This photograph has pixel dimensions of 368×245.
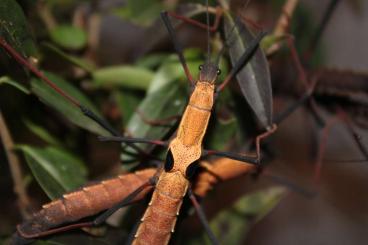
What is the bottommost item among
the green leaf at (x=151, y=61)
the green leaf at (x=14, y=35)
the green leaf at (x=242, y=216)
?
the green leaf at (x=242, y=216)

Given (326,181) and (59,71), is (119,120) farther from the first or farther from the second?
(326,181)

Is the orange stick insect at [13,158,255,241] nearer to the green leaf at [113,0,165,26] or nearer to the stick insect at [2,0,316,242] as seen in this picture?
the stick insect at [2,0,316,242]

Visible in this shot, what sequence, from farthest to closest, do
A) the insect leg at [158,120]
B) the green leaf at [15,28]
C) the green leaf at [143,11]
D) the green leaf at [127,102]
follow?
the green leaf at [143,11] → the green leaf at [127,102] → the insect leg at [158,120] → the green leaf at [15,28]

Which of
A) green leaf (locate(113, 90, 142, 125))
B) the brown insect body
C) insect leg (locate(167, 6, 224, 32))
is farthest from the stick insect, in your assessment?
green leaf (locate(113, 90, 142, 125))

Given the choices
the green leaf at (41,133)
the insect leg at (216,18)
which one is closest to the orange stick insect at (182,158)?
the insect leg at (216,18)

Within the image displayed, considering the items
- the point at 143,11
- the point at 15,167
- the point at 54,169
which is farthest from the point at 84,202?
the point at 143,11

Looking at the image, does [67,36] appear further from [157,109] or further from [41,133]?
[157,109]

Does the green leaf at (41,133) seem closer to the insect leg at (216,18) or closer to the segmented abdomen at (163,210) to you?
the segmented abdomen at (163,210)
